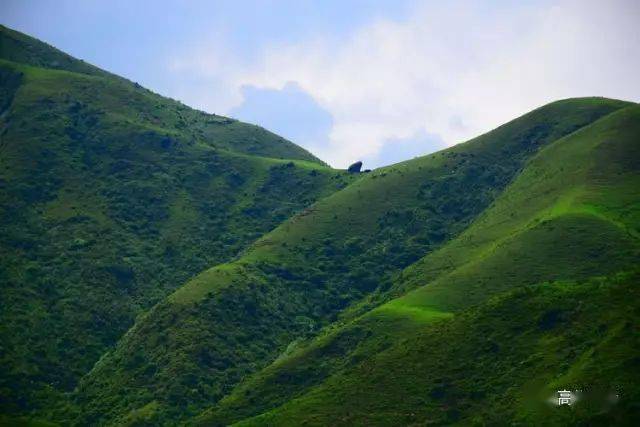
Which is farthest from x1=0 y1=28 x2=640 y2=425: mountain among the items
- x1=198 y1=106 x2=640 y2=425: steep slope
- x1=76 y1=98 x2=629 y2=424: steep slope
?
x1=76 y1=98 x2=629 y2=424: steep slope

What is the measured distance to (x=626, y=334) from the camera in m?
84.8

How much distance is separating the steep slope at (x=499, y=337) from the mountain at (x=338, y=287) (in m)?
0.35


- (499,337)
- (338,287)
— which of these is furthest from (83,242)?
(499,337)

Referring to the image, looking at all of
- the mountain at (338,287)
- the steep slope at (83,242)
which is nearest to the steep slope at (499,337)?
the mountain at (338,287)

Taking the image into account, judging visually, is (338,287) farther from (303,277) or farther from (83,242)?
(83,242)

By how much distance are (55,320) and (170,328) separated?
2670cm

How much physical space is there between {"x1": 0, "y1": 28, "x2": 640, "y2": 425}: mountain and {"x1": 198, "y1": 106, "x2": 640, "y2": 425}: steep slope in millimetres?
350

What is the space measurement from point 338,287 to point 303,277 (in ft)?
25.0

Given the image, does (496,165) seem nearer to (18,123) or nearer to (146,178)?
(146,178)

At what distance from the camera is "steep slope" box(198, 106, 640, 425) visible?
278ft

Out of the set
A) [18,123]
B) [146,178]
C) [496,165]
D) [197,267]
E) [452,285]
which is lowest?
[452,285]

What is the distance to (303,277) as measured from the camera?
152 metres

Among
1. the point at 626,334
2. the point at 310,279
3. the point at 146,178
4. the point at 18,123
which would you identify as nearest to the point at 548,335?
the point at 626,334

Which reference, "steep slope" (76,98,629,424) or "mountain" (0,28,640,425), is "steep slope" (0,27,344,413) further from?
"steep slope" (76,98,629,424)
